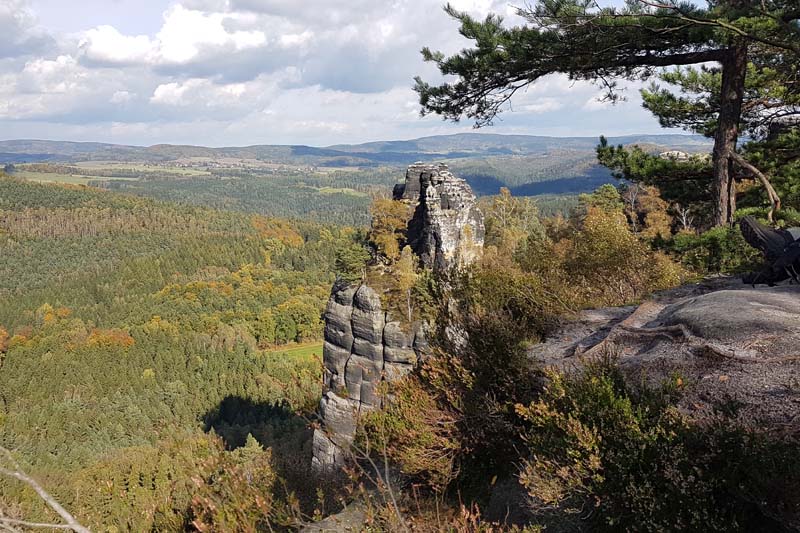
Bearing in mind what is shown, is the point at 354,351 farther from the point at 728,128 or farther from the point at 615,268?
the point at 728,128

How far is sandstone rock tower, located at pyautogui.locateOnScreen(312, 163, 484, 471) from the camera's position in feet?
77.5

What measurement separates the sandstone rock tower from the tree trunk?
12.3 m

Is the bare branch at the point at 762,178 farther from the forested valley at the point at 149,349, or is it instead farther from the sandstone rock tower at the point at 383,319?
the sandstone rock tower at the point at 383,319

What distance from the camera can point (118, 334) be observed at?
223 feet

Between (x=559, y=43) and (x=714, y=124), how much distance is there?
20.6 feet

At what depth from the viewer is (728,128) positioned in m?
10.4

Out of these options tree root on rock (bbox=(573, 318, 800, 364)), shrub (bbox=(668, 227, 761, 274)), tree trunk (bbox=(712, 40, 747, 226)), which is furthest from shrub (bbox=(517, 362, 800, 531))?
tree trunk (bbox=(712, 40, 747, 226))

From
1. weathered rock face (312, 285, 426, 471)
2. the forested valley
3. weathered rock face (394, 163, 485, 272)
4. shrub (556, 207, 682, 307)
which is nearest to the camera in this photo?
shrub (556, 207, 682, 307)

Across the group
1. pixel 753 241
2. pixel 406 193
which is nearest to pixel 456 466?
pixel 753 241

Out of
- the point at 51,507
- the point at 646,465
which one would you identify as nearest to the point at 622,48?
the point at 646,465

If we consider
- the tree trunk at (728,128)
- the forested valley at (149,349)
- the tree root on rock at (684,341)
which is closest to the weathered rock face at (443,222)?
the forested valley at (149,349)

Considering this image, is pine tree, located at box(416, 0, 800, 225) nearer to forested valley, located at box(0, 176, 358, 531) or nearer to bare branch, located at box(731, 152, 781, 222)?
bare branch, located at box(731, 152, 781, 222)

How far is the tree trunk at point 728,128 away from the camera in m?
9.84

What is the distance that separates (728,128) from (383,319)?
54.5 feet
